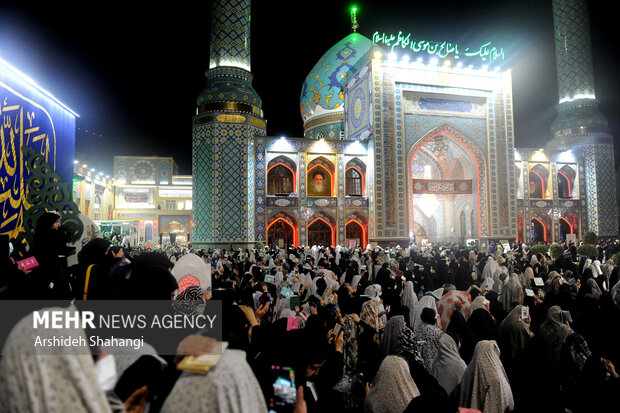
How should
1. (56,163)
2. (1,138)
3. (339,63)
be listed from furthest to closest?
(339,63) < (56,163) < (1,138)

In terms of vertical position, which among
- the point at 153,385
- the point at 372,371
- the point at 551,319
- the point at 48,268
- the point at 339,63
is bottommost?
the point at 372,371

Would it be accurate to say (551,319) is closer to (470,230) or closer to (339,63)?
(470,230)

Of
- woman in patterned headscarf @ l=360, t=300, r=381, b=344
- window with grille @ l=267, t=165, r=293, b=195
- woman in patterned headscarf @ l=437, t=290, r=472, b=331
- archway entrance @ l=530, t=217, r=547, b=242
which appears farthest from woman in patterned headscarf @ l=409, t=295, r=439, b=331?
archway entrance @ l=530, t=217, r=547, b=242

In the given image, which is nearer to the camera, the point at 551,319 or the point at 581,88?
the point at 551,319

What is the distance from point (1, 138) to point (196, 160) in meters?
10.3

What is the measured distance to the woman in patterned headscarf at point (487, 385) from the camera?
2.69 m

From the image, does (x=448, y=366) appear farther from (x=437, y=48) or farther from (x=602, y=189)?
→ (x=602, y=189)

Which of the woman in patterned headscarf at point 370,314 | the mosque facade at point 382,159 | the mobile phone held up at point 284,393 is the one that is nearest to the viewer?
the mobile phone held up at point 284,393

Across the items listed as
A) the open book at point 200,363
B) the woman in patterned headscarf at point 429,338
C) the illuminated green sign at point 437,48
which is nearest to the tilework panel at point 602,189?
the illuminated green sign at point 437,48

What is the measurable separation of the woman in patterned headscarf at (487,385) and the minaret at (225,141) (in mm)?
14150

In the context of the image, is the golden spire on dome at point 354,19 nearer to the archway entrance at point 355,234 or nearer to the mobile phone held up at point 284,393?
the archway entrance at point 355,234

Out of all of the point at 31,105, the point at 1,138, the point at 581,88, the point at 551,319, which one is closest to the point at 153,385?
the point at 551,319

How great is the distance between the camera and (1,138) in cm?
691

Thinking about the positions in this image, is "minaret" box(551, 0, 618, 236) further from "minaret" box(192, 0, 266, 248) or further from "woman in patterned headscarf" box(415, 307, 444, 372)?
"woman in patterned headscarf" box(415, 307, 444, 372)
